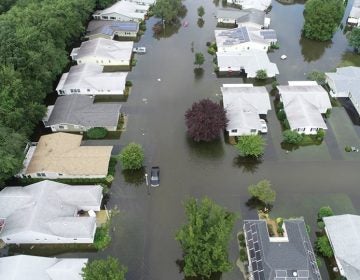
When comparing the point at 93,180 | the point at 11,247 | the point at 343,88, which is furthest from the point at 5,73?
the point at 343,88

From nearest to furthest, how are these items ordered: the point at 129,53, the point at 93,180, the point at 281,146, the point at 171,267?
the point at 171,267
the point at 93,180
the point at 281,146
the point at 129,53

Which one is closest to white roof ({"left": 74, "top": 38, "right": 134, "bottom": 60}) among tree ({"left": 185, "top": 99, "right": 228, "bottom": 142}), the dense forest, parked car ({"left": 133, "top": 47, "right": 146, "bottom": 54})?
parked car ({"left": 133, "top": 47, "right": 146, "bottom": 54})

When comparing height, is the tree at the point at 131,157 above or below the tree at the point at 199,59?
below

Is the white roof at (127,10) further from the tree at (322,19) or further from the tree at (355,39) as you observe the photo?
the tree at (355,39)

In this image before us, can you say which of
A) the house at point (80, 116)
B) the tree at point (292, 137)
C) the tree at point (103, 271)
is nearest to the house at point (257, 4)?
the tree at point (292, 137)

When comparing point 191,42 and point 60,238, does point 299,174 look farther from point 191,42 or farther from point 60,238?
point 191,42

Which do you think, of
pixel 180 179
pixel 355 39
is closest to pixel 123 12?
pixel 355 39
